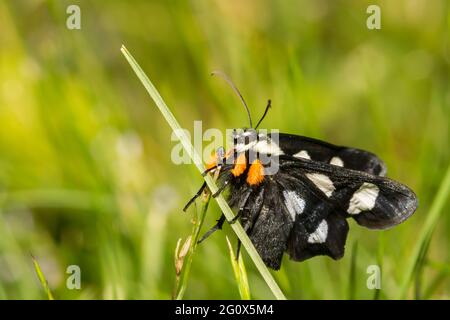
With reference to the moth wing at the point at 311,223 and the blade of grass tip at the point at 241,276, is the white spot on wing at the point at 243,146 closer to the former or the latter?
the moth wing at the point at 311,223

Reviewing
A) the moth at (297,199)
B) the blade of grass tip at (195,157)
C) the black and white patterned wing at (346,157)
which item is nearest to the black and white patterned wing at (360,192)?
the moth at (297,199)

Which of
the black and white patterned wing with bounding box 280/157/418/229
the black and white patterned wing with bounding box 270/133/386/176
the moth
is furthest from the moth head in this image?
the black and white patterned wing with bounding box 270/133/386/176

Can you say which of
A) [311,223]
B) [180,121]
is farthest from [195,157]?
[180,121]

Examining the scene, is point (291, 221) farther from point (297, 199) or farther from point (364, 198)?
point (364, 198)

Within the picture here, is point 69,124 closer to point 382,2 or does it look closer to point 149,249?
point 149,249

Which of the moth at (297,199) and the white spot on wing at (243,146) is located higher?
the white spot on wing at (243,146)

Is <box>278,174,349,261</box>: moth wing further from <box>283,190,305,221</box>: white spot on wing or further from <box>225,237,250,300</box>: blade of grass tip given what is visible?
<box>225,237,250,300</box>: blade of grass tip
